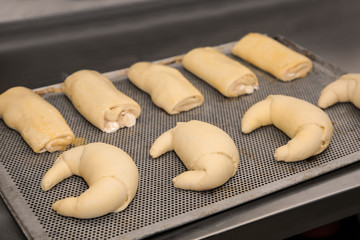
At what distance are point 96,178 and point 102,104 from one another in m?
0.38

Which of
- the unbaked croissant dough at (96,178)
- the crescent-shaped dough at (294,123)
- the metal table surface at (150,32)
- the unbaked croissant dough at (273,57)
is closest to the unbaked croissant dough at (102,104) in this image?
the unbaked croissant dough at (96,178)

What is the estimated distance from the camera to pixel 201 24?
2.08 meters

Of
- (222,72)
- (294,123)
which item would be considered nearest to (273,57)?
(222,72)

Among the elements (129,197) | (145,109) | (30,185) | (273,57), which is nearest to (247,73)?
(273,57)

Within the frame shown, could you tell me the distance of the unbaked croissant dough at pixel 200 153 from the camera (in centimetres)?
112

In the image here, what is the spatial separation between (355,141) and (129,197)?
750 millimetres

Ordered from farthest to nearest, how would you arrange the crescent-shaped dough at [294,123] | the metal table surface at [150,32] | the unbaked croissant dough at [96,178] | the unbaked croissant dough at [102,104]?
1. the metal table surface at [150,32]
2. the unbaked croissant dough at [102,104]
3. the crescent-shaped dough at [294,123]
4. the unbaked croissant dough at [96,178]

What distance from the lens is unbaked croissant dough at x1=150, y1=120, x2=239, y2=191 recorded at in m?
1.12

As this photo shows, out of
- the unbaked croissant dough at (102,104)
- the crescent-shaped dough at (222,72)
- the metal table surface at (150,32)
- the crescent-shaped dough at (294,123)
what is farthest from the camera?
the metal table surface at (150,32)

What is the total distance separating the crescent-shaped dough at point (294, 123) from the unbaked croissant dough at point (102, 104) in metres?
0.40

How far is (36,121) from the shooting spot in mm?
1337

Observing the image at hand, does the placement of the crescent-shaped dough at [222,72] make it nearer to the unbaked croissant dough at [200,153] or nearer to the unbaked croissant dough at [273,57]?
the unbaked croissant dough at [273,57]

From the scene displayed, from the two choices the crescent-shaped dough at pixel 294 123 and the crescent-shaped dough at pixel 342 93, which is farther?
the crescent-shaped dough at pixel 342 93

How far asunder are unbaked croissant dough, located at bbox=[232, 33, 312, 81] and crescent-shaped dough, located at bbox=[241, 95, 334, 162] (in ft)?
0.92
